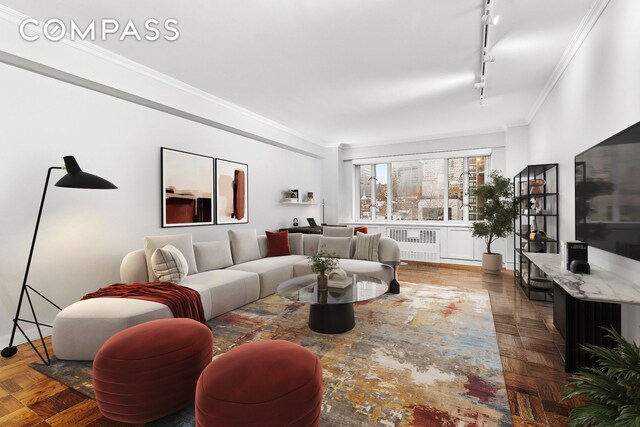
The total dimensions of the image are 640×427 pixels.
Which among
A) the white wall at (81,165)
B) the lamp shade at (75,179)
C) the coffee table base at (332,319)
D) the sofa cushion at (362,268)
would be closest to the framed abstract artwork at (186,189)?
the white wall at (81,165)

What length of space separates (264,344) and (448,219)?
6064mm

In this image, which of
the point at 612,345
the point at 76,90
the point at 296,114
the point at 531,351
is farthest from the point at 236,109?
the point at 612,345

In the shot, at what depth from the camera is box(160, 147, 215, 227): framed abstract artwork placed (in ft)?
13.3

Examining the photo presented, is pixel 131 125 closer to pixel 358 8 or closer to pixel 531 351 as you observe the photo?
pixel 358 8

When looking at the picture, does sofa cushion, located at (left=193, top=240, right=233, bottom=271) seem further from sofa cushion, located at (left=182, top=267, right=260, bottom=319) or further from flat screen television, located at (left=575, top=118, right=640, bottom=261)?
flat screen television, located at (left=575, top=118, right=640, bottom=261)

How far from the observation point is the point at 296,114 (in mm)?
5312

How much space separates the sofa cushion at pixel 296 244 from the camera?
5.40 meters

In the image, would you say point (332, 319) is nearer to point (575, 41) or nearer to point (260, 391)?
point (260, 391)

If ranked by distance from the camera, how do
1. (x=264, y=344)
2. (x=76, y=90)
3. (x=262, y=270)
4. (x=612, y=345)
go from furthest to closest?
1. (x=262, y=270)
2. (x=76, y=90)
3. (x=612, y=345)
4. (x=264, y=344)

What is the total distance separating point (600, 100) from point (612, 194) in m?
0.92

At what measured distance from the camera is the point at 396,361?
8.01ft

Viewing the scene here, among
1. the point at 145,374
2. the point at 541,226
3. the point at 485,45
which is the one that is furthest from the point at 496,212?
the point at 145,374

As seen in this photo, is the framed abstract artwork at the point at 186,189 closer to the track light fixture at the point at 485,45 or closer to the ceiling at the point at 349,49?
the ceiling at the point at 349,49

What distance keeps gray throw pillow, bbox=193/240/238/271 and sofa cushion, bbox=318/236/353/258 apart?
1.52 meters
